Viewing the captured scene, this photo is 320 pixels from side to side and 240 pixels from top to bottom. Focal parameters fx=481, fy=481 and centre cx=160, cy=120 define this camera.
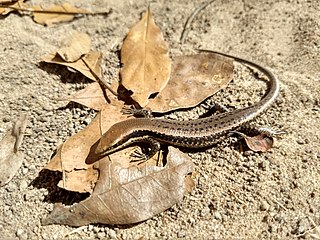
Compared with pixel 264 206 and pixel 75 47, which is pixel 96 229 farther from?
pixel 75 47

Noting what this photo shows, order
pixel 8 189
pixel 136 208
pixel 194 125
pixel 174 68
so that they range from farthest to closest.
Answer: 1. pixel 174 68
2. pixel 194 125
3. pixel 8 189
4. pixel 136 208

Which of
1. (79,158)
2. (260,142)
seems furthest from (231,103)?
(79,158)

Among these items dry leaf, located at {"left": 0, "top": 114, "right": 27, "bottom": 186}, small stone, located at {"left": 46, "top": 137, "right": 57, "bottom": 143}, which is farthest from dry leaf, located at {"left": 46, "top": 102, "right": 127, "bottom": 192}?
dry leaf, located at {"left": 0, "top": 114, "right": 27, "bottom": 186}

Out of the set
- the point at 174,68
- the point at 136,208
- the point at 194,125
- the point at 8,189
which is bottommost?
the point at 8,189

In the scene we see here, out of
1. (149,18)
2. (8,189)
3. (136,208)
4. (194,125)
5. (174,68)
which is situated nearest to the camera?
(136,208)

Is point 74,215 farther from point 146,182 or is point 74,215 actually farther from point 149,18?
point 149,18

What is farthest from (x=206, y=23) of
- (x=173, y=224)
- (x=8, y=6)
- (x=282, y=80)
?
(x=173, y=224)

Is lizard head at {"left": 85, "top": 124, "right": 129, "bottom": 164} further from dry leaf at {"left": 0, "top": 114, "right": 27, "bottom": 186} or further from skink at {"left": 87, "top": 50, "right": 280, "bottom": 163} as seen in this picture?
dry leaf at {"left": 0, "top": 114, "right": 27, "bottom": 186}
